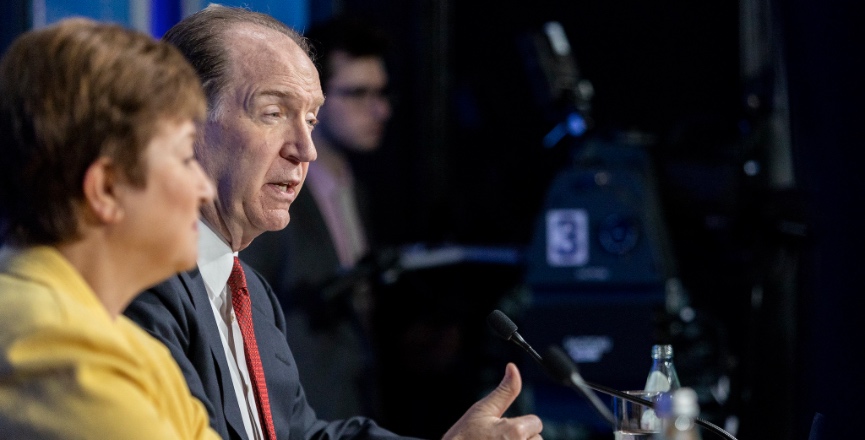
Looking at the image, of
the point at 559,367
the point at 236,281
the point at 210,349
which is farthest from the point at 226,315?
the point at 559,367

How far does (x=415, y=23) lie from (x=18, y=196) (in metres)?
4.32

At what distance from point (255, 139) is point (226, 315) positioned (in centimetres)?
31

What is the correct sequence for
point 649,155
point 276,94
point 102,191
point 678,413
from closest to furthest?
point 678,413 → point 102,191 → point 276,94 → point 649,155

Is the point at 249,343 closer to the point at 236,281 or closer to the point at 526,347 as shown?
the point at 236,281

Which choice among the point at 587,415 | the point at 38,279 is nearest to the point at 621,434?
the point at 38,279

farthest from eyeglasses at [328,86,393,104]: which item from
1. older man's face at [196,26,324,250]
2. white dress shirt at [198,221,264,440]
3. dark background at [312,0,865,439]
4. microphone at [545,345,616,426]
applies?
microphone at [545,345,616,426]

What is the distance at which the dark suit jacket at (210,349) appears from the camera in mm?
1452

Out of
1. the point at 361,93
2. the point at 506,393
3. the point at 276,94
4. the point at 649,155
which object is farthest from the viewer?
the point at 361,93

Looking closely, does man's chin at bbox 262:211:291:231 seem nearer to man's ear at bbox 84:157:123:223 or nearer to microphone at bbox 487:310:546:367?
microphone at bbox 487:310:546:367

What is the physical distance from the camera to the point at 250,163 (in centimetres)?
179

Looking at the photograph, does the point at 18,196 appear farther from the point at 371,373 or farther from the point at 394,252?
the point at 394,252

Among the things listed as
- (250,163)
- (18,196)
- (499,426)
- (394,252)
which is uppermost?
(18,196)

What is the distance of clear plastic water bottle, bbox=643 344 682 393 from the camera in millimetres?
1816

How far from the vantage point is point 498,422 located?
5.31ft
